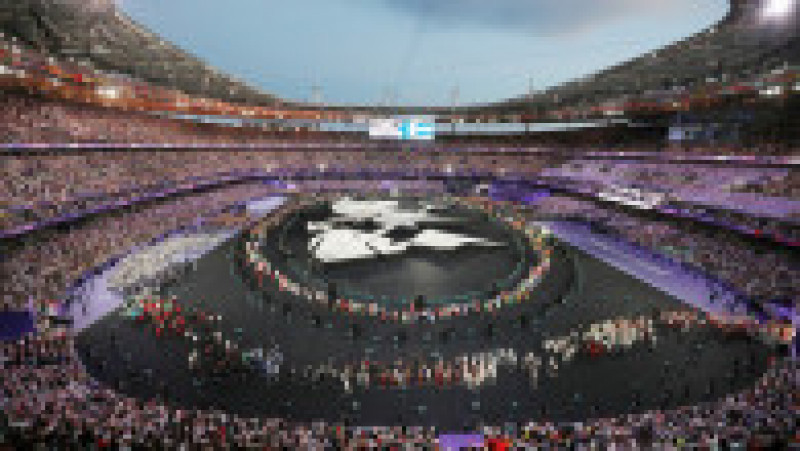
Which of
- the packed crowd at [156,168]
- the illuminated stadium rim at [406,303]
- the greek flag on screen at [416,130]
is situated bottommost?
the illuminated stadium rim at [406,303]

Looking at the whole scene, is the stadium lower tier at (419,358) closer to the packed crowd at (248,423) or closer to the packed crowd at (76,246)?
the packed crowd at (248,423)

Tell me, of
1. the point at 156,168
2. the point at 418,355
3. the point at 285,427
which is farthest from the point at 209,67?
the point at 285,427

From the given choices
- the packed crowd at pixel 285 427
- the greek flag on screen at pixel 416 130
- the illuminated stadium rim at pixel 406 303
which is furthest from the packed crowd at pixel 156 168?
the packed crowd at pixel 285 427

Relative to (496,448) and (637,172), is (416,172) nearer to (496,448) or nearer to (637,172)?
(637,172)

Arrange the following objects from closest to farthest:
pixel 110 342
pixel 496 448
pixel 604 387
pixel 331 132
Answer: pixel 496 448
pixel 604 387
pixel 110 342
pixel 331 132

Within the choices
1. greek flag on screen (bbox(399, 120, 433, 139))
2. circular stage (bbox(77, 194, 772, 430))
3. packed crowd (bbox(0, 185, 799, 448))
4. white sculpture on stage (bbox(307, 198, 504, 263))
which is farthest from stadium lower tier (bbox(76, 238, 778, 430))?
greek flag on screen (bbox(399, 120, 433, 139))

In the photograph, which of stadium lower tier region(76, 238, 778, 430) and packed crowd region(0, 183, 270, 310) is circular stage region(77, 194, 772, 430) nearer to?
stadium lower tier region(76, 238, 778, 430)

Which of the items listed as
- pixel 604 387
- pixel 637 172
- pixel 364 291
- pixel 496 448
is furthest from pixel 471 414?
pixel 637 172
